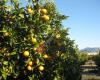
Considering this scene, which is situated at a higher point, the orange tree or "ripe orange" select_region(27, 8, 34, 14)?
"ripe orange" select_region(27, 8, 34, 14)

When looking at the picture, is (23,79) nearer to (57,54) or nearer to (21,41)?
(21,41)

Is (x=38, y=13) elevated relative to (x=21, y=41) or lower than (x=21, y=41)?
elevated

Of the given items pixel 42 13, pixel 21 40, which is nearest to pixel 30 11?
pixel 42 13

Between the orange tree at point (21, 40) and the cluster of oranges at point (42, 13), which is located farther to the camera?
the cluster of oranges at point (42, 13)

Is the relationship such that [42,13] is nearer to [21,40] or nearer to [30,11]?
[30,11]

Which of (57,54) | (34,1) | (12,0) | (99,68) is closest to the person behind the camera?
(12,0)

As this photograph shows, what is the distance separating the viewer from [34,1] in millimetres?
7516

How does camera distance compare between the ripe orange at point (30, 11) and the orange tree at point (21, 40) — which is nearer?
the orange tree at point (21, 40)

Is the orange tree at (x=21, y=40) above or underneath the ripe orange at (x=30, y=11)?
underneath

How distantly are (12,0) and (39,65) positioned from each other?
1961 mm

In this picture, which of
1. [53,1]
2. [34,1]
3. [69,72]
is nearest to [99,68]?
[69,72]

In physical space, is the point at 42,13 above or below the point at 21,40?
above

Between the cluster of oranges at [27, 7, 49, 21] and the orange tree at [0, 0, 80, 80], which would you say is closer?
the orange tree at [0, 0, 80, 80]

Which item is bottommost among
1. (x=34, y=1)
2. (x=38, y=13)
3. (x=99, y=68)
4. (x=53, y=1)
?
(x=99, y=68)
